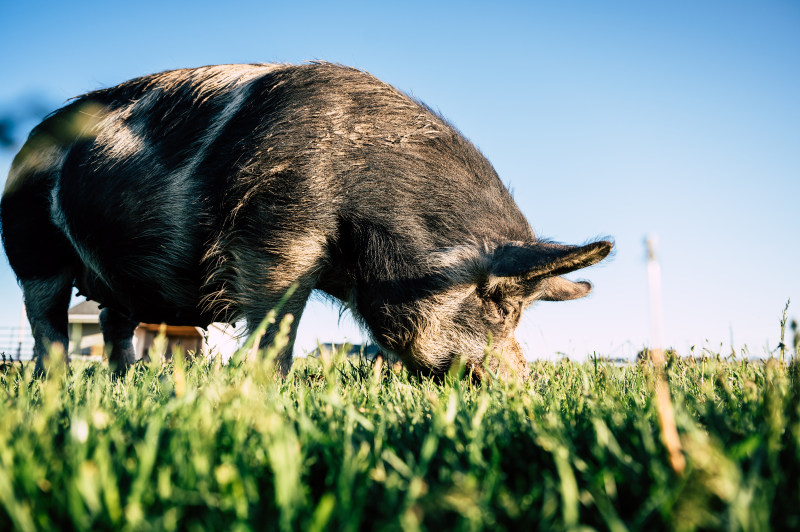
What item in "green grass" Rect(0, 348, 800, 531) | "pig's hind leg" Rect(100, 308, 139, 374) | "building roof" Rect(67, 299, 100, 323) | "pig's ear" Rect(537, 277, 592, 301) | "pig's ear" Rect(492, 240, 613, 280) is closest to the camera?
"green grass" Rect(0, 348, 800, 531)

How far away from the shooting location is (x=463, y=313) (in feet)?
11.5

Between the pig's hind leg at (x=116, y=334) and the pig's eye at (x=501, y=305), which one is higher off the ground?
the pig's eye at (x=501, y=305)

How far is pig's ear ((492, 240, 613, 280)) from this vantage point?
9.09 ft

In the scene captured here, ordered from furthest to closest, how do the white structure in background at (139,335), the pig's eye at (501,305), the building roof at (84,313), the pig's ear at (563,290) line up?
1. the building roof at (84,313)
2. the white structure in background at (139,335)
3. the pig's ear at (563,290)
4. the pig's eye at (501,305)

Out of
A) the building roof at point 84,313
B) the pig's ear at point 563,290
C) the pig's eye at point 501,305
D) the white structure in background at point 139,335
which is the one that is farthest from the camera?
the building roof at point 84,313

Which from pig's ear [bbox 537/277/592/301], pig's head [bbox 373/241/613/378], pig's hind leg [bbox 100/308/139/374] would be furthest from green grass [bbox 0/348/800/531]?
pig's hind leg [bbox 100/308/139/374]

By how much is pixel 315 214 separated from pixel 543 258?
52.6 inches

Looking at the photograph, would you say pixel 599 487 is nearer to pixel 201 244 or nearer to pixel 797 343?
pixel 797 343

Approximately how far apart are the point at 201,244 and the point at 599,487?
323cm

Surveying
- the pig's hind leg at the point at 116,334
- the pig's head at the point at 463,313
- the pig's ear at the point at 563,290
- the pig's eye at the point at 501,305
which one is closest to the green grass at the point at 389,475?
the pig's head at the point at 463,313

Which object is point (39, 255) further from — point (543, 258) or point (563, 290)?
point (563, 290)

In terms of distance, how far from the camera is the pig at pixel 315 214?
338 cm

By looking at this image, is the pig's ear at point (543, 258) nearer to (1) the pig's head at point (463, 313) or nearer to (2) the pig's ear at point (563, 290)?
(1) the pig's head at point (463, 313)

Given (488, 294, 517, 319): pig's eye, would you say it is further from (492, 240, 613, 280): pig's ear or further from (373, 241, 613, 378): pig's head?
(492, 240, 613, 280): pig's ear
